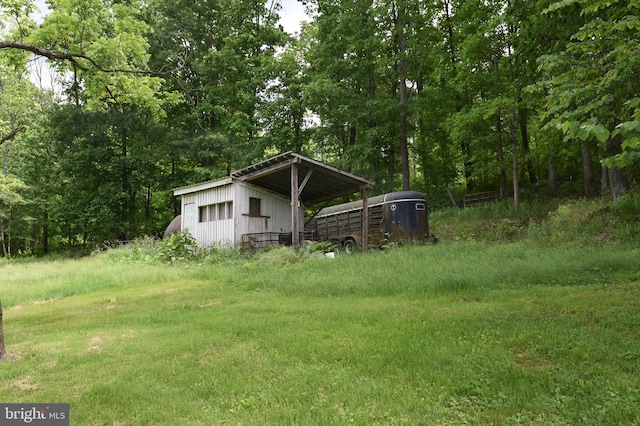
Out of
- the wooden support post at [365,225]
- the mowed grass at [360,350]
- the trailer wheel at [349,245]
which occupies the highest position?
the wooden support post at [365,225]

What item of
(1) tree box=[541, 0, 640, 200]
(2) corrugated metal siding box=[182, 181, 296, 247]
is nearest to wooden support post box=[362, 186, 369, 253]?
(2) corrugated metal siding box=[182, 181, 296, 247]

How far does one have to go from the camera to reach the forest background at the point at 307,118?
59.7 ft

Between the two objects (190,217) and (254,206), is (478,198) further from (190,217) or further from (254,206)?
(190,217)

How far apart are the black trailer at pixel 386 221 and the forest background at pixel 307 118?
4461mm

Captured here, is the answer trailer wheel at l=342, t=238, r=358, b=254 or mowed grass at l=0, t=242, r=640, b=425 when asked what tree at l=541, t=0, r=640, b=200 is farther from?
trailer wheel at l=342, t=238, r=358, b=254

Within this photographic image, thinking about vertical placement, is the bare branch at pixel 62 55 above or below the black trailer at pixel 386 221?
above

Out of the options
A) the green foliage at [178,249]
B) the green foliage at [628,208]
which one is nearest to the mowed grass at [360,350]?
the green foliage at [628,208]

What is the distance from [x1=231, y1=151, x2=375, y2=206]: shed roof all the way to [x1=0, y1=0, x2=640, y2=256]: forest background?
11.1 ft

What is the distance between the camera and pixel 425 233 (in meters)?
14.9

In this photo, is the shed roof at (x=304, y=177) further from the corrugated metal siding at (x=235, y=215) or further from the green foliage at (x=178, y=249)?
the green foliage at (x=178, y=249)

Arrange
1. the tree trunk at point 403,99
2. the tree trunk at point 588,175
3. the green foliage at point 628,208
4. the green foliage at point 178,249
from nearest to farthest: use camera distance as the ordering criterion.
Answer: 1. the green foliage at point 628,208
2. the green foliage at point 178,249
3. the tree trunk at point 588,175
4. the tree trunk at point 403,99

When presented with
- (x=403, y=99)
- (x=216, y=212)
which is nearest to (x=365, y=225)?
(x=216, y=212)

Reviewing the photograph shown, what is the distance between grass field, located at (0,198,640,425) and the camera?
10.6ft

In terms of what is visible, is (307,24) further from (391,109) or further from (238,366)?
(238,366)
